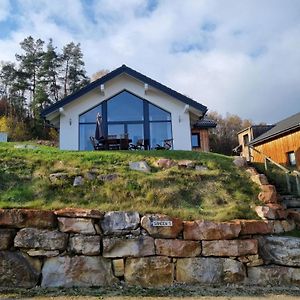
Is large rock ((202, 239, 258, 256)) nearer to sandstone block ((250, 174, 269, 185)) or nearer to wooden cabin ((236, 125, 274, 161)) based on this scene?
sandstone block ((250, 174, 269, 185))

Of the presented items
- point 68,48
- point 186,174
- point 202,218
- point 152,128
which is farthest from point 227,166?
point 68,48

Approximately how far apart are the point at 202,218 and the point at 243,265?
4.86 ft

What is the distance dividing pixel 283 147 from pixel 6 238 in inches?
815

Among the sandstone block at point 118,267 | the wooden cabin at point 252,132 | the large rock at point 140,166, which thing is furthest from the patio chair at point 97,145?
the wooden cabin at point 252,132

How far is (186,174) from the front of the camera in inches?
469

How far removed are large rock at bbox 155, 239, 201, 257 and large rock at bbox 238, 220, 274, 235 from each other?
1256mm

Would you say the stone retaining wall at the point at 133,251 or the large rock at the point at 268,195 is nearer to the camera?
the stone retaining wall at the point at 133,251

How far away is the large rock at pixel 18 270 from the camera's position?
782 centimetres

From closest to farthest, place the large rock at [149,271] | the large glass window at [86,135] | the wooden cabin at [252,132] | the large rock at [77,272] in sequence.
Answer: the large rock at [77,272]
the large rock at [149,271]
the large glass window at [86,135]
the wooden cabin at [252,132]

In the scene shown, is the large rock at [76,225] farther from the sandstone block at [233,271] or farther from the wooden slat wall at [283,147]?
the wooden slat wall at [283,147]

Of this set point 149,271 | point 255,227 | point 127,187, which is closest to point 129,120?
point 127,187

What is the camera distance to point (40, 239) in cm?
830

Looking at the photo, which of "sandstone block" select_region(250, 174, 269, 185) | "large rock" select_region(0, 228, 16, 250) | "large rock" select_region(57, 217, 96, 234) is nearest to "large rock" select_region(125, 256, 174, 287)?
"large rock" select_region(57, 217, 96, 234)

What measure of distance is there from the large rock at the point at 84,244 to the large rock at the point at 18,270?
2.74 feet
